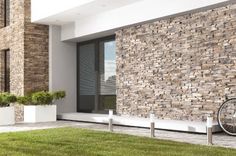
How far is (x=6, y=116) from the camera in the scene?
40.6 feet

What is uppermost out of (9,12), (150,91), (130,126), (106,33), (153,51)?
(9,12)

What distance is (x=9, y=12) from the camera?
16531mm

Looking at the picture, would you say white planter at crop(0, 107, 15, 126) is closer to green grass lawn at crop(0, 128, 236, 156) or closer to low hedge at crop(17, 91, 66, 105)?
low hedge at crop(17, 91, 66, 105)

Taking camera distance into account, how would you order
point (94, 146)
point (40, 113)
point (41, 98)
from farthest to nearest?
point (40, 113), point (41, 98), point (94, 146)

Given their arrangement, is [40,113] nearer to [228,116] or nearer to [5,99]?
[5,99]

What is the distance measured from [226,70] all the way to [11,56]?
8.89 metres

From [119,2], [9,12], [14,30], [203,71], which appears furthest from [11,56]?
[203,71]

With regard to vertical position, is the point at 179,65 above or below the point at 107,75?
above

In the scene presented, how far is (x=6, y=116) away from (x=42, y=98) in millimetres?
1424

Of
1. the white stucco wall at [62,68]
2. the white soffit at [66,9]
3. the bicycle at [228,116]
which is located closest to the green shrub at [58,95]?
the white stucco wall at [62,68]

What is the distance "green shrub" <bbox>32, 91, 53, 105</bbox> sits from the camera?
1314 cm

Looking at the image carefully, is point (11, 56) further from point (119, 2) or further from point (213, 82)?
point (213, 82)

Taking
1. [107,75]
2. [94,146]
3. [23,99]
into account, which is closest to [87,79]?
[107,75]

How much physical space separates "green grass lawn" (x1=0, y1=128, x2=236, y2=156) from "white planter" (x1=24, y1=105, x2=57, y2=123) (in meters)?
4.06
